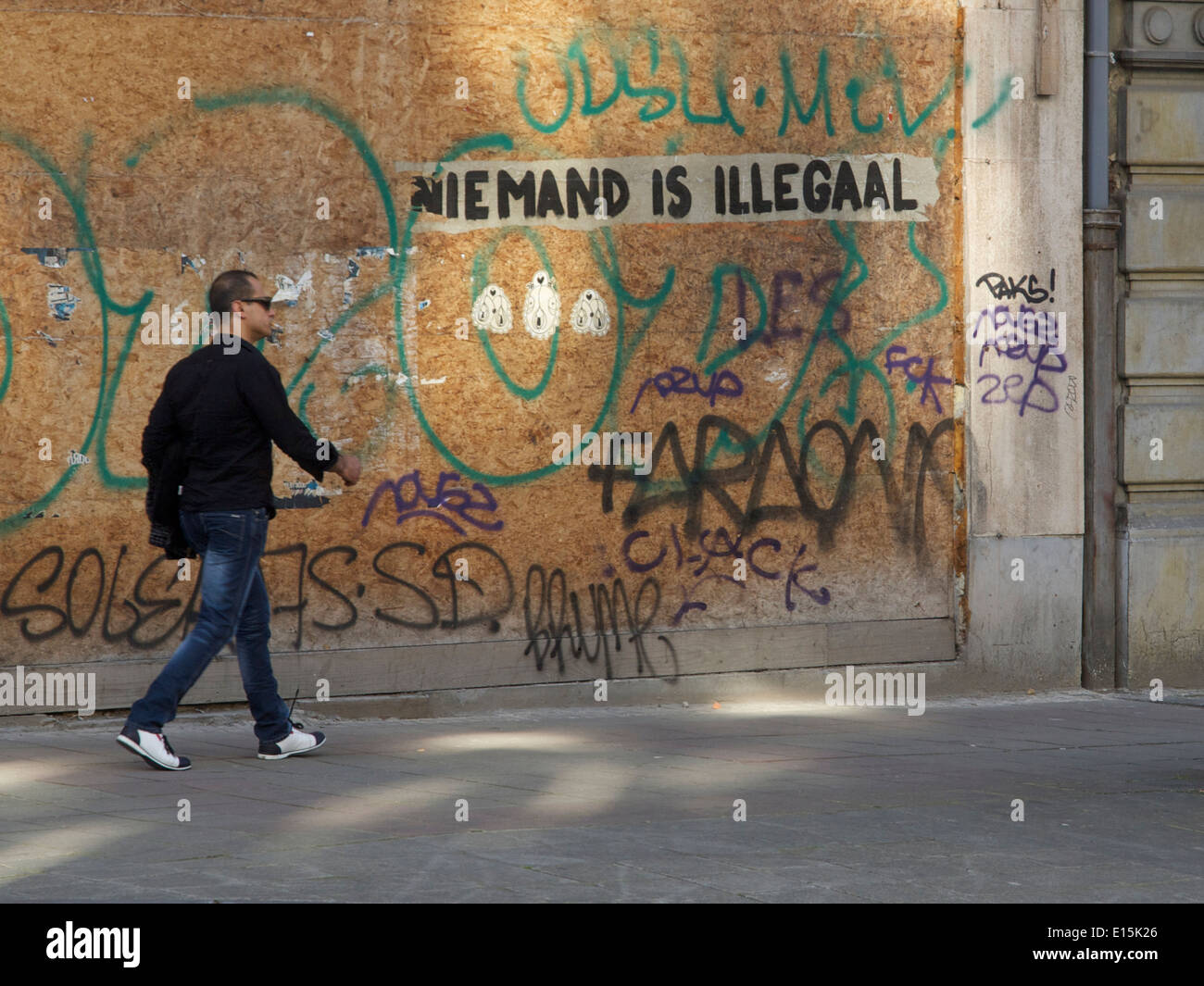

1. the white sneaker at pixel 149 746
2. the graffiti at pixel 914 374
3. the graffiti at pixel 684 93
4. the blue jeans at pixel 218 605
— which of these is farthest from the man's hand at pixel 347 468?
the graffiti at pixel 914 374

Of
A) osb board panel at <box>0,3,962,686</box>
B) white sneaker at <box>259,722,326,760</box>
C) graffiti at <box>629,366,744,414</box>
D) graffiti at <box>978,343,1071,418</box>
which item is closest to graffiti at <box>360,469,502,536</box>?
osb board panel at <box>0,3,962,686</box>

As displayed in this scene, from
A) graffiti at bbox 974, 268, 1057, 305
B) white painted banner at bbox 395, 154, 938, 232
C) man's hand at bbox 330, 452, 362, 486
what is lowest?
man's hand at bbox 330, 452, 362, 486

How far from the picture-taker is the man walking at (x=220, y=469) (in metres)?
6.80

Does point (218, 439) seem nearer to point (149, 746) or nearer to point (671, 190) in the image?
point (149, 746)

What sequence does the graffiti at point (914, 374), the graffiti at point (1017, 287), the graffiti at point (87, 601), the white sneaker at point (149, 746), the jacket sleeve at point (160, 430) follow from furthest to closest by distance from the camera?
the graffiti at point (1017, 287), the graffiti at point (914, 374), the graffiti at point (87, 601), the jacket sleeve at point (160, 430), the white sneaker at point (149, 746)

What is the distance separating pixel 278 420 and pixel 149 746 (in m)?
1.30

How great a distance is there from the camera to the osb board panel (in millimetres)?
8086

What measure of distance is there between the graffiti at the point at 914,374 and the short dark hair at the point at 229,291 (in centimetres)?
379

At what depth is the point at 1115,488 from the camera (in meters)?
9.89

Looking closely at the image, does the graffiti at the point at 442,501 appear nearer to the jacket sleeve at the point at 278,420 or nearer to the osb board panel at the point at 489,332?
the osb board panel at the point at 489,332

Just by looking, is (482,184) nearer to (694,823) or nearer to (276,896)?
(694,823)

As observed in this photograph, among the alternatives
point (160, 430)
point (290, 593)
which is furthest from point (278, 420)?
point (290, 593)

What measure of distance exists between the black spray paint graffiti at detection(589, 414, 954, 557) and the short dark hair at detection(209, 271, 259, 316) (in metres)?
2.46

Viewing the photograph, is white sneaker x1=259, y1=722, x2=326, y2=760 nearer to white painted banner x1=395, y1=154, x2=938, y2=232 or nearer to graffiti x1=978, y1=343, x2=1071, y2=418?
white painted banner x1=395, y1=154, x2=938, y2=232
